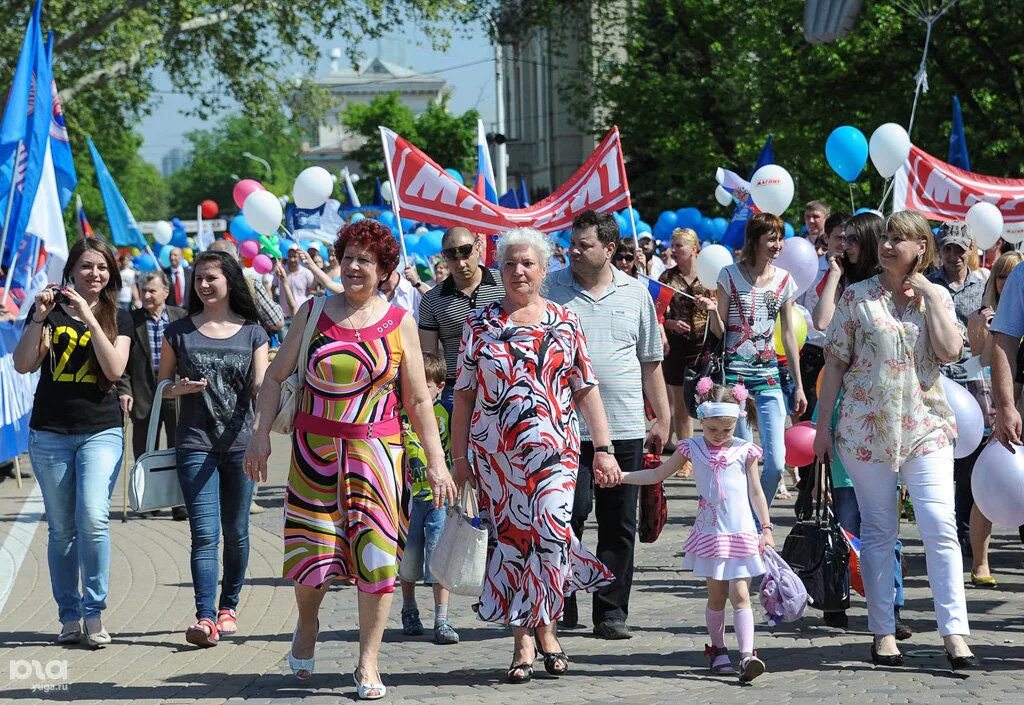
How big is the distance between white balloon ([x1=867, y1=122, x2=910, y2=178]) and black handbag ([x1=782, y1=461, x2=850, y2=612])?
21.3 ft

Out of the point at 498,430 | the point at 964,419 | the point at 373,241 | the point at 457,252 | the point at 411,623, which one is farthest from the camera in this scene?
the point at 964,419

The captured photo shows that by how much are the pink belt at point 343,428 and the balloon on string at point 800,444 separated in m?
3.43

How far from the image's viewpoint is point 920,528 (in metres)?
6.26

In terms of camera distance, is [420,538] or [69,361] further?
[420,538]

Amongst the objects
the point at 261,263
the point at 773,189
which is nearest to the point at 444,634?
the point at 773,189

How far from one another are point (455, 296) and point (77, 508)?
2130 millimetres

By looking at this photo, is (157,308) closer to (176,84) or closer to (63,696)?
(63,696)

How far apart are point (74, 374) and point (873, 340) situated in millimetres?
3622

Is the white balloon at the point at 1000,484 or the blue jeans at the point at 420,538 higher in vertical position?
the white balloon at the point at 1000,484

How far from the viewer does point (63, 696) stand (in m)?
5.99

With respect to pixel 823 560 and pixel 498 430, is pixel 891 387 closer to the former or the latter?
pixel 823 560

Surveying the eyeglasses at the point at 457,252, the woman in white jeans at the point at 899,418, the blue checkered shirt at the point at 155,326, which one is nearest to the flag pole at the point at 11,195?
the blue checkered shirt at the point at 155,326

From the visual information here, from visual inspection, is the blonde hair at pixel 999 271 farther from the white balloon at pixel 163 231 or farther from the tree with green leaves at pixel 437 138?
the tree with green leaves at pixel 437 138

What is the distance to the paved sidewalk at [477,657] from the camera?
588 centimetres
